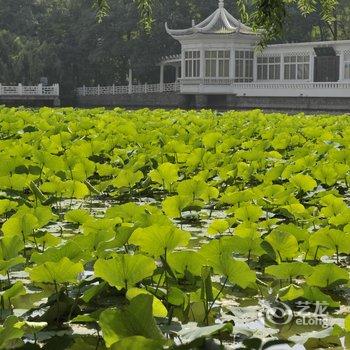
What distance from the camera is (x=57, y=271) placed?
6.04 feet

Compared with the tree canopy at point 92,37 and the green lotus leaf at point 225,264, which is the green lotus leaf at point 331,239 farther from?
the tree canopy at point 92,37

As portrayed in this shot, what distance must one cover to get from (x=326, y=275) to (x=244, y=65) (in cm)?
2939

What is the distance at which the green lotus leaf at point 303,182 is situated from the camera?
11.2ft

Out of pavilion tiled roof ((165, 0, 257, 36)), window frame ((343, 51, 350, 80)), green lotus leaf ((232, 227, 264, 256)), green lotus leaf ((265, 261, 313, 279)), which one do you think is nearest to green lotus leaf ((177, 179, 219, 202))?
green lotus leaf ((232, 227, 264, 256))

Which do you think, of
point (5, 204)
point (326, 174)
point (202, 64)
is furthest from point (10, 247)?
point (202, 64)

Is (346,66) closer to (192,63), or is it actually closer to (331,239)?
(192,63)

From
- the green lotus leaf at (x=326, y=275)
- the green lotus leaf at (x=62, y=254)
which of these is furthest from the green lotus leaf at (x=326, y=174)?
the green lotus leaf at (x=62, y=254)

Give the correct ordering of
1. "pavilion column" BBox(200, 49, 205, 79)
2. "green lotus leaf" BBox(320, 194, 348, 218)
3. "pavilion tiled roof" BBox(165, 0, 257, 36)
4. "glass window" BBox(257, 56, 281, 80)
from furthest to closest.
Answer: "glass window" BBox(257, 56, 281, 80) < "pavilion column" BBox(200, 49, 205, 79) < "pavilion tiled roof" BBox(165, 0, 257, 36) < "green lotus leaf" BBox(320, 194, 348, 218)

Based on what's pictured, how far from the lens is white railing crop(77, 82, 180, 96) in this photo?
105 feet

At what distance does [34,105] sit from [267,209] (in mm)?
29023

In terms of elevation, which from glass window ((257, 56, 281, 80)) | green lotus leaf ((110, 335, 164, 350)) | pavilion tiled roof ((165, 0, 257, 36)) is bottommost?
glass window ((257, 56, 281, 80))

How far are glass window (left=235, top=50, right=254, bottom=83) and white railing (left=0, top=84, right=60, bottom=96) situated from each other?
7.03 metres

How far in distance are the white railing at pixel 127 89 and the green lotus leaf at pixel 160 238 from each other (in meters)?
29.4

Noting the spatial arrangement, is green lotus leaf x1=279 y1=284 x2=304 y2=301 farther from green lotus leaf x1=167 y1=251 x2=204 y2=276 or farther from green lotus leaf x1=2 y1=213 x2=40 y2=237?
green lotus leaf x1=2 y1=213 x2=40 y2=237
